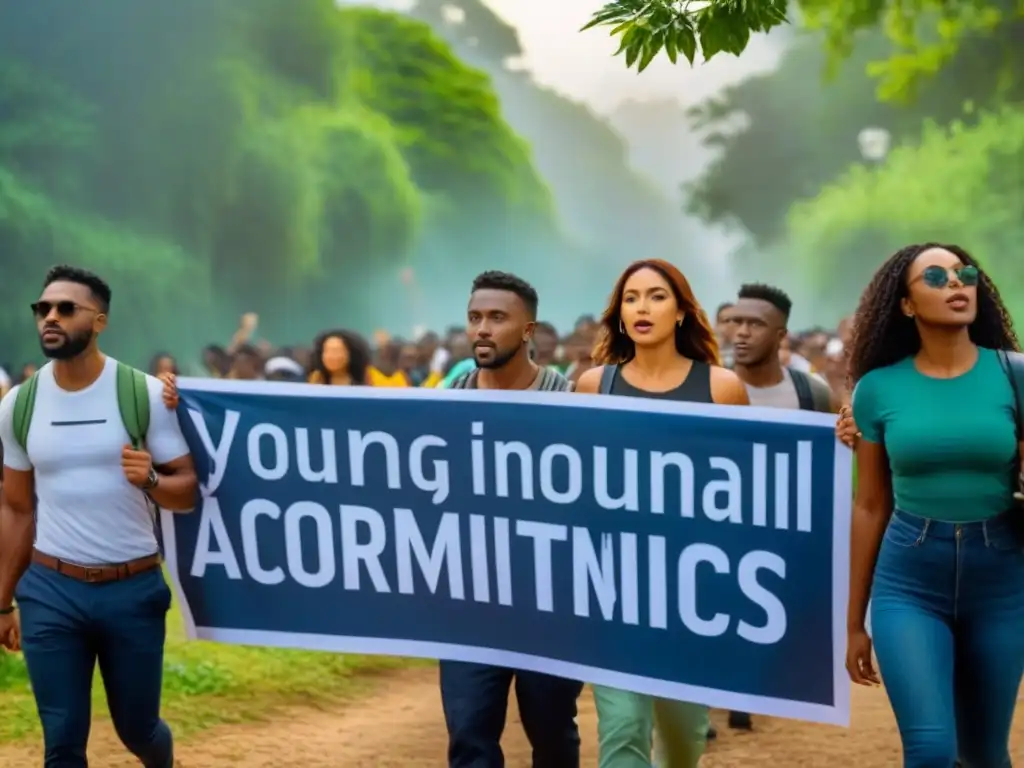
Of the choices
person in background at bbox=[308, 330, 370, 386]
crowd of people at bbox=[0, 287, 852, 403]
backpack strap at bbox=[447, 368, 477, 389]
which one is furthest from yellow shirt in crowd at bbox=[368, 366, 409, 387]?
backpack strap at bbox=[447, 368, 477, 389]

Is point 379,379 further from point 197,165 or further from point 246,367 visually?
point 197,165

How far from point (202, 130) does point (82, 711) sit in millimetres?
30000

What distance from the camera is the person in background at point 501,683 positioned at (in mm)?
4711

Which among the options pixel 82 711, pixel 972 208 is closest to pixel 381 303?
pixel 972 208

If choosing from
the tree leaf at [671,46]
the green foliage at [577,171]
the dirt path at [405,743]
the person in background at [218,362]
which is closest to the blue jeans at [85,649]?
the dirt path at [405,743]

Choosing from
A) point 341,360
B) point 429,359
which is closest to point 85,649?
point 341,360

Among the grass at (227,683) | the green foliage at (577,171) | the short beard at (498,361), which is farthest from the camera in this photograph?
the green foliage at (577,171)

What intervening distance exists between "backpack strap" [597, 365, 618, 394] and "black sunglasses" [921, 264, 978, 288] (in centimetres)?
114

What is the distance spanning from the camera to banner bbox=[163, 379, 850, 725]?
4.54 metres

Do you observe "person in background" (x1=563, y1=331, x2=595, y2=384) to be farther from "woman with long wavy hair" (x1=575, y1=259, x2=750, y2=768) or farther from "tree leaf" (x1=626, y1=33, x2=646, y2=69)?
"tree leaf" (x1=626, y1=33, x2=646, y2=69)

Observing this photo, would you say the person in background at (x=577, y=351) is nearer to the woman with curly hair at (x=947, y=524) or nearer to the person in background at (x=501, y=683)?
the person in background at (x=501, y=683)

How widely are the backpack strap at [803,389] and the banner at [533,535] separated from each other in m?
2.15

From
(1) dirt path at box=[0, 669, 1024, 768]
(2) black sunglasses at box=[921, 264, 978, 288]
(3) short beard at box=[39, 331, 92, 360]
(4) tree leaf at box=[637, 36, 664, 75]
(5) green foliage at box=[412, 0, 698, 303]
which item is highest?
(5) green foliage at box=[412, 0, 698, 303]

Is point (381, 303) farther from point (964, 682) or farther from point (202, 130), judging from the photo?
point (964, 682)
